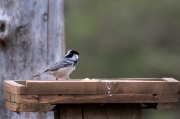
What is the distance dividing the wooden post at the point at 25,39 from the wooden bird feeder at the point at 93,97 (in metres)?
0.59

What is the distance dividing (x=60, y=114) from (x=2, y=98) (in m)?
0.85

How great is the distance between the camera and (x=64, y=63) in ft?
15.6

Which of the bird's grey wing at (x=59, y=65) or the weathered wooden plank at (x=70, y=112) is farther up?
the bird's grey wing at (x=59, y=65)

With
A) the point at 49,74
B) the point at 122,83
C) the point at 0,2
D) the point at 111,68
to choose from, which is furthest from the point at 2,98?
the point at 111,68

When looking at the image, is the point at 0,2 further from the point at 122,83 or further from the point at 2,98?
the point at 122,83

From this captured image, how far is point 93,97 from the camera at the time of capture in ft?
11.0

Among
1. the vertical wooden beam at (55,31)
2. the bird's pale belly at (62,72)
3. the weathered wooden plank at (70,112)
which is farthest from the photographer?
the bird's pale belly at (62,72)

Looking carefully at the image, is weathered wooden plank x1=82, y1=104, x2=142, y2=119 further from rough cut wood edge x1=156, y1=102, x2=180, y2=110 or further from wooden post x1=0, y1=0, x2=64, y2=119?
wooden post x1=0, y1=0, x2=64, y2=119

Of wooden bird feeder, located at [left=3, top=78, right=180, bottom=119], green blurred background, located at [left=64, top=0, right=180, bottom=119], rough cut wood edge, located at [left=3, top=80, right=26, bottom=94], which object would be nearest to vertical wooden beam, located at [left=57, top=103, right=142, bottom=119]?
wooden bird feeder, located at [left=3, top=78, right=180, bottom=119]

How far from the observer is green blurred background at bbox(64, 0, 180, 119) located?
43.0 ft

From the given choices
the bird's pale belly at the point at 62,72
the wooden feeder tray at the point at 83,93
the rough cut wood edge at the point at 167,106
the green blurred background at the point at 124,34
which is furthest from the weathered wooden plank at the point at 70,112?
the green blurred background at the point at 124,34

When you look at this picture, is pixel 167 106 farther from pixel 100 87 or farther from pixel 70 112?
pixel 70 112

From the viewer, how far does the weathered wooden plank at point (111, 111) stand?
355cm

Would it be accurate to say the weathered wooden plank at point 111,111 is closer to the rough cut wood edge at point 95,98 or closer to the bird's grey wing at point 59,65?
the rough cut wood edge at point 95,98
